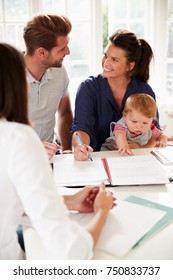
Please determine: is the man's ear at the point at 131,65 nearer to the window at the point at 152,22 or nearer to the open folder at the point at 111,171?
the open folder at the point at 111,171

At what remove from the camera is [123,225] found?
99 centimetres

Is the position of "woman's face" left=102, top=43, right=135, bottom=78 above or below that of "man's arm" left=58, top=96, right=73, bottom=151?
above

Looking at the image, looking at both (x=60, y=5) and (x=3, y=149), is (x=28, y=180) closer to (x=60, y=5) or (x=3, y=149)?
(x=3, y=149)

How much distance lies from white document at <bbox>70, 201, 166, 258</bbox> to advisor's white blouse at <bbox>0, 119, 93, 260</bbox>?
0.39 ft

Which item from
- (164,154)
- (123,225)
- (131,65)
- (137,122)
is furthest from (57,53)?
(123,225)

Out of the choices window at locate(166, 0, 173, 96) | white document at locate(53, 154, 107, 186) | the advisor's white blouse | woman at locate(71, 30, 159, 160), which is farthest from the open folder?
window at locate(166, 0, 173, 96)

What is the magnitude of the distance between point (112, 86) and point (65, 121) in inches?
20.0

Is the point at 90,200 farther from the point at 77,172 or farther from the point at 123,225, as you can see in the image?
the point at 77,172

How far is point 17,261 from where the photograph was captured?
94cm

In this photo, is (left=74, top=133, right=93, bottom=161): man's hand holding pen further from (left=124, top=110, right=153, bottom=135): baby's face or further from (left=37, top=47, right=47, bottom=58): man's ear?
(left=37, top=47, right=47, bottom=58): man's ear

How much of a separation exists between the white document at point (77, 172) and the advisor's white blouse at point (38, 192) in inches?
20.9

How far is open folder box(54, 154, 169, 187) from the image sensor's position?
A: 1330mm

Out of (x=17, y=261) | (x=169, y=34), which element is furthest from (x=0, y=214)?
(x=169, y=34)

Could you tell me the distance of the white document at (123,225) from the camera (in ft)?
2.95
